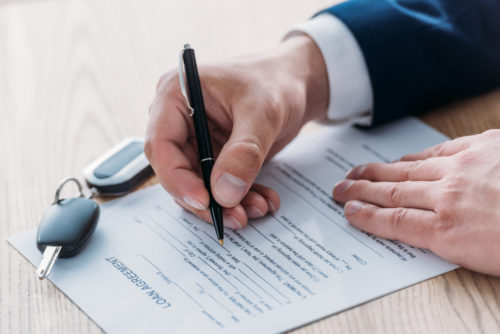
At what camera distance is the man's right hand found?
795 mm

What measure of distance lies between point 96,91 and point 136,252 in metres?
0.44

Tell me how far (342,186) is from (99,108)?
0.47 metres

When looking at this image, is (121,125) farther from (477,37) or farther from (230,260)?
(477,37)

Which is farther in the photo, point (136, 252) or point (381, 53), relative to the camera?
point (381, 53)

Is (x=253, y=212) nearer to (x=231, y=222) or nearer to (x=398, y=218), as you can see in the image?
(x=231, y=222)

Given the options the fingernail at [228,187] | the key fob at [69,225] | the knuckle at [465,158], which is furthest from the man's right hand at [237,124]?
the knuckle at [465,158]

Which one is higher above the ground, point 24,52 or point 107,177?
point 24,52

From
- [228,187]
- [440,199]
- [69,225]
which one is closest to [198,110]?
[228,187]

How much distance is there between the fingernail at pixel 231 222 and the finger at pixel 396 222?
14cm

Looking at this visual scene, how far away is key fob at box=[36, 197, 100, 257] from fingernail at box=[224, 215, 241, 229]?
0.55 feet

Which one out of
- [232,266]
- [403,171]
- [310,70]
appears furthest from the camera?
[310,70]

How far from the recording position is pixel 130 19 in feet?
4.34

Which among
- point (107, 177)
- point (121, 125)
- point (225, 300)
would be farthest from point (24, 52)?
point (225, 300)

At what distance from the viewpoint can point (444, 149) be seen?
2.85 ft
